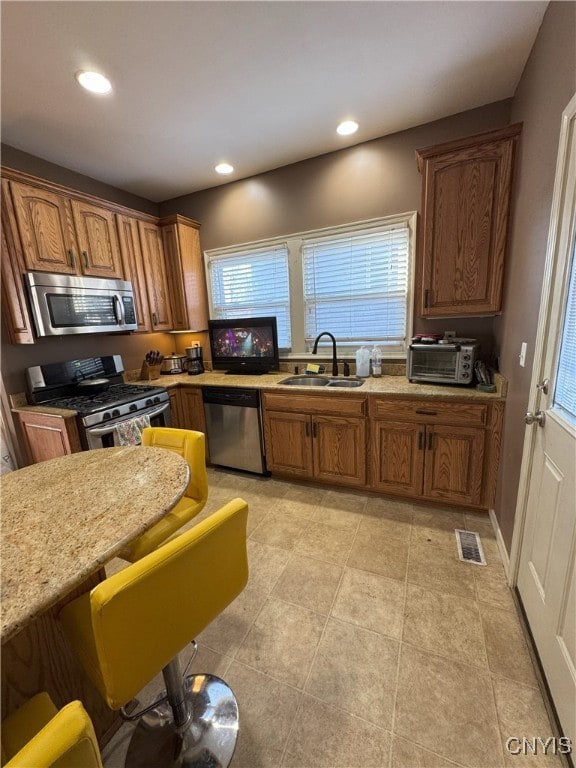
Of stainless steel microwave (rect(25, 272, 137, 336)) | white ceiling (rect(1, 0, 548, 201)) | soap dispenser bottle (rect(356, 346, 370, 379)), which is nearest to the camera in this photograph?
white ceiling (rect(1, 0, 548, 201))

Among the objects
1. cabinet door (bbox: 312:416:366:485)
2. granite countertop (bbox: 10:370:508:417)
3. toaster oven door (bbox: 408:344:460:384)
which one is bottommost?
cabinet door (bbox: 312:416:366:485)

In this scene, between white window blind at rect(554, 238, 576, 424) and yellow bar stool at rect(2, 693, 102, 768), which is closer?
yellow bar stool at rect(2, 693, 102, 768)

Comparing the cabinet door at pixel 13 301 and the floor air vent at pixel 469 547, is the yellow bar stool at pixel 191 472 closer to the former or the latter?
the cabinet door at pixel 13 301

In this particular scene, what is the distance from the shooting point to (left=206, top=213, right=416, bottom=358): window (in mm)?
2754

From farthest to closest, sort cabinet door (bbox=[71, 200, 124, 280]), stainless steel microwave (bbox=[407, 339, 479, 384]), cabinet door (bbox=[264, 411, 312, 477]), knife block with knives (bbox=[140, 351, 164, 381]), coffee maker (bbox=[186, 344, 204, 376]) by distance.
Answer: coffee maker (bbox=[186, 344, 204, 376]), knife block with knives (bbox=[140, 351, 164, 381]), cabinet door (bbox=[264, 411, 312, 477]), cabinet door (bbox=[71, 200, 124, 280]), stainless steel microwave (bbox=[407, 339, 479, 384])

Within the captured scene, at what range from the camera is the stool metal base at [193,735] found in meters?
1.07

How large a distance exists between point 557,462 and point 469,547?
1.03m

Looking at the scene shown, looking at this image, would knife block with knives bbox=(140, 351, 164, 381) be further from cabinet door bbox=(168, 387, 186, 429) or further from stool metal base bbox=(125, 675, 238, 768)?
stool metal base bbox=(125, 675, 238, 768)

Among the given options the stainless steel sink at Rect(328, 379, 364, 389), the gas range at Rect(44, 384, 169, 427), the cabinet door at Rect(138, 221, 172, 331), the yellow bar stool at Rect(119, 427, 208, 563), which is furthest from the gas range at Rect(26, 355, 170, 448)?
the stainless steel sink at Rect(328, 379, 364, 389)

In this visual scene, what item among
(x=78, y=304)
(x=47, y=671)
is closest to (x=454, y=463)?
(x=47, y=671)

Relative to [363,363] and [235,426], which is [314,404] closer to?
[363,363]

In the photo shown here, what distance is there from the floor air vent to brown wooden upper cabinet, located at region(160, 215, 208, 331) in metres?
3.07

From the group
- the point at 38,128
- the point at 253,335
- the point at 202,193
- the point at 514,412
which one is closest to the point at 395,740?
the point at 514,412

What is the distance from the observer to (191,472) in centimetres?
151
